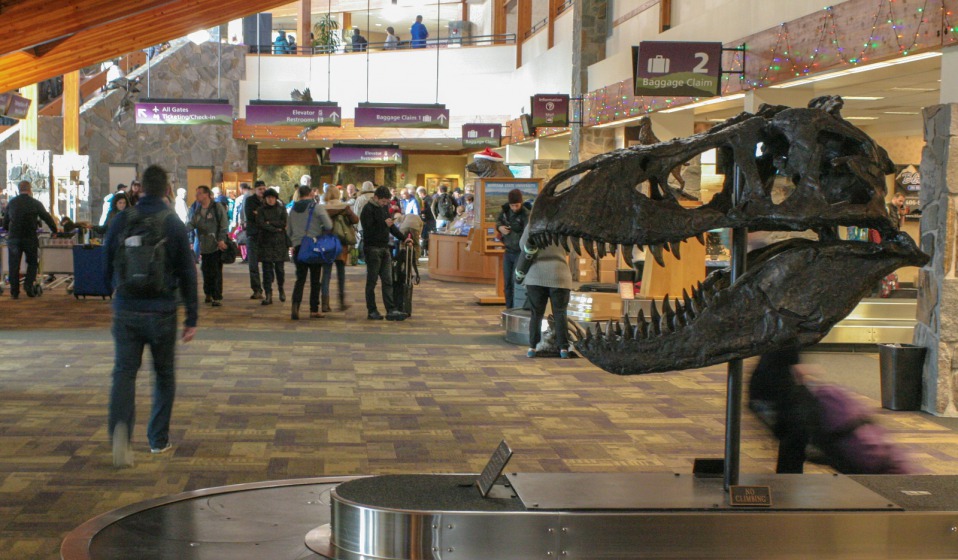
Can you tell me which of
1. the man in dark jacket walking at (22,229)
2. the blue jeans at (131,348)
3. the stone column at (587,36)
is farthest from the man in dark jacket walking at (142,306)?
the stone column at (587,36)

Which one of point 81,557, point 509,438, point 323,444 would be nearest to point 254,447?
point 323,444

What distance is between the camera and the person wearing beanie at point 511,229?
11469 mm

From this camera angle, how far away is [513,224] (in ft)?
38.1

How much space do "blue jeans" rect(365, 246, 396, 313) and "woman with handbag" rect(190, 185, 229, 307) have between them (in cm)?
215

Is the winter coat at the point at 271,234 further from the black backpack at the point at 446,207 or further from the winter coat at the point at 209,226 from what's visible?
the black backpack at the point at 446,207

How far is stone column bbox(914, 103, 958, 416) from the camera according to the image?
7.68 meters

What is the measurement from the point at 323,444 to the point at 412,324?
252 inches

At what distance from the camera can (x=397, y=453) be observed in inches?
247

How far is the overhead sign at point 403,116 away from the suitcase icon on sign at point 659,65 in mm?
12497

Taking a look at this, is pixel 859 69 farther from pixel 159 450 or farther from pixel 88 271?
pixel 88 271

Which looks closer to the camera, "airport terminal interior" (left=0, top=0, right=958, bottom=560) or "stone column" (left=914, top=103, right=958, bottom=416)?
"airport terminal interior" (left=0, top=0, right=958, bottom=560)

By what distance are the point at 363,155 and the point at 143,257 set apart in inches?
1022

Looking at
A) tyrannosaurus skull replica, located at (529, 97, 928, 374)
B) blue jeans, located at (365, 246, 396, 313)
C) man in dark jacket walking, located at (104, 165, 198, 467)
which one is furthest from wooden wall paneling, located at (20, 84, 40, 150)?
tyrannosaurus skull replica, located at (529, 97, 928, 374)

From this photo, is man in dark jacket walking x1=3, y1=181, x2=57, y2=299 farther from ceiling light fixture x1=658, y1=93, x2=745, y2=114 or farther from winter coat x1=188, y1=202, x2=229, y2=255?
ceiling light fixture x1=658, y1=93, x2=745, y2=114
